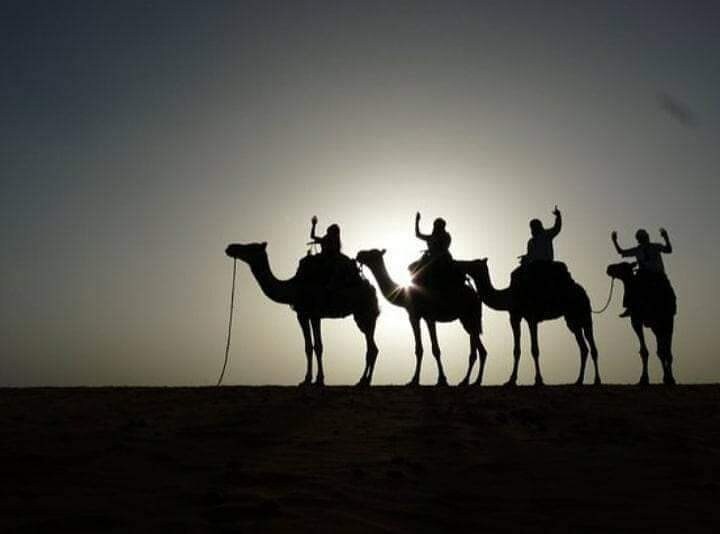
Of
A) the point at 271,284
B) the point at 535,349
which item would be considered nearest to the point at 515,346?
the point at 535,349

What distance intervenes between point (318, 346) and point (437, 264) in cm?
320

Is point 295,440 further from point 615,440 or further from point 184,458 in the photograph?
point 615,440

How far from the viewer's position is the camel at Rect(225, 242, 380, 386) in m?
17.4

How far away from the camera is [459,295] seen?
17.4 m

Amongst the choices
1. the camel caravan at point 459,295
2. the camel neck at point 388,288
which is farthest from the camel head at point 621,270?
the camel neck at point 388,288

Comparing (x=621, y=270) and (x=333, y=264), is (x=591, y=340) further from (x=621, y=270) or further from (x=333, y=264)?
(x=333, y=264)

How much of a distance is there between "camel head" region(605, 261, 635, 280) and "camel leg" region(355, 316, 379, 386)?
5.66 metres

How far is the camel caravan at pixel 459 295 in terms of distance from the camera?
17.2 metres

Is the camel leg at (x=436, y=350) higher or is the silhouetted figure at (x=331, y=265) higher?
the silhouetted figure at (x=331, y=265)

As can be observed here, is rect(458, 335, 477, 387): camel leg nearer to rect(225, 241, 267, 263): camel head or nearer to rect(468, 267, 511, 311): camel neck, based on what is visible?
rect(468, 267, 511, 311): camel neck

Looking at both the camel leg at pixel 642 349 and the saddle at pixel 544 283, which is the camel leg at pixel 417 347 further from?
the camel leg at pixel 642 349

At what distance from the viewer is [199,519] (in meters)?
5.44

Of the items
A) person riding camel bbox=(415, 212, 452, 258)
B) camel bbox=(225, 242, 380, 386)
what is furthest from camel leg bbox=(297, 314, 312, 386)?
person riding camel bbox=(415, 212, 452, 258)

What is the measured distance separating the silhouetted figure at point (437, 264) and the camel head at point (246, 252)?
360 centimetres
